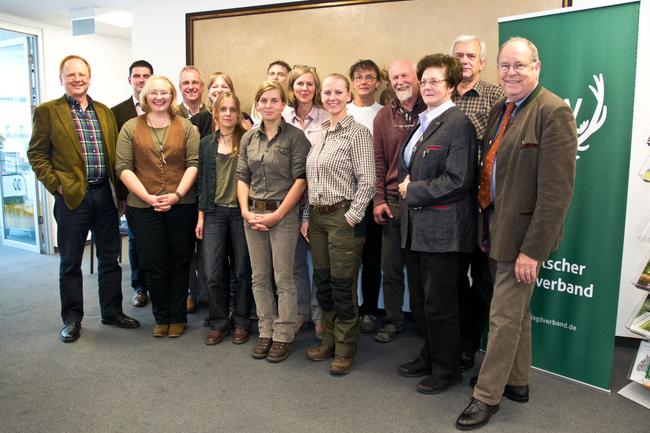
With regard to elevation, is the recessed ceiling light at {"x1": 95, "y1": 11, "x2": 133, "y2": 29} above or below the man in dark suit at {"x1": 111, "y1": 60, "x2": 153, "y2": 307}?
above

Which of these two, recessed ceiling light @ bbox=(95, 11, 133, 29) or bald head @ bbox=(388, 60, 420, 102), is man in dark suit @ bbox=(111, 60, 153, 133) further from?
bald head @ bbox=(388, 60, 420, 102)

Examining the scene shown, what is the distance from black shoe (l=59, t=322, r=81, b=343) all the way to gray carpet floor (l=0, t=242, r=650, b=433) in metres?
0.06

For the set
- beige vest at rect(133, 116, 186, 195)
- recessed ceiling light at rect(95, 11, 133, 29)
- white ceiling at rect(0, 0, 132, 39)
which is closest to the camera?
beige vest at rect(133, 116, 186, 195)

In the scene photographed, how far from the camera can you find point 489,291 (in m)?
2.70

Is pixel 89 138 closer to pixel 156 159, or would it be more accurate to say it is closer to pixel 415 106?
pixel 156 159

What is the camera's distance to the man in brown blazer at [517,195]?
204 cm

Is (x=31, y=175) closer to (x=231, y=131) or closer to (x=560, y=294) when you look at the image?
(x=231, y=131)

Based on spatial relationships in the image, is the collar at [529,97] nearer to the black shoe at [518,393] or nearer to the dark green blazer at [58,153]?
the black shoe at [518,393]

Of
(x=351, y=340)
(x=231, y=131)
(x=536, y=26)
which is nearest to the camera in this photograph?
(x=536, y=26)

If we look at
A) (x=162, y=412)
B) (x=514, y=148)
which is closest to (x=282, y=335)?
(x=162, y=412)

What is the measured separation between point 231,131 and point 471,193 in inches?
59.7

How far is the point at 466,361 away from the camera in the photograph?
285 cm

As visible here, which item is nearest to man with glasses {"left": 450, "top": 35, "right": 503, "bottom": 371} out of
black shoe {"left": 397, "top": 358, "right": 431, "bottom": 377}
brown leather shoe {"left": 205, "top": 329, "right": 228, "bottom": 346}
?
black shoe {"left": 397, "top": 358, "right": 431, "bottom": 377}

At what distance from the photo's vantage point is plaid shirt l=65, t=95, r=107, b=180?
10.6 ft
